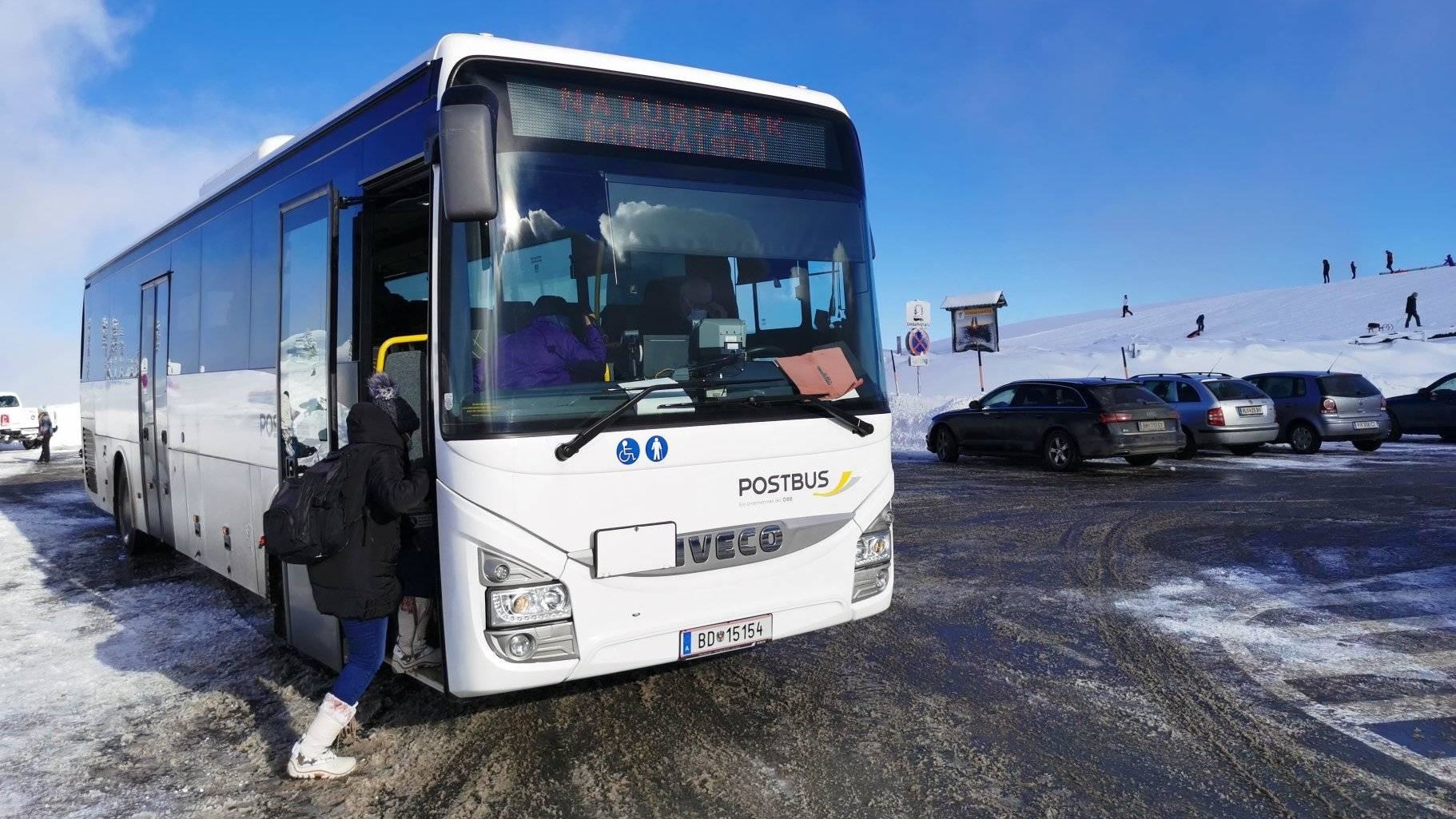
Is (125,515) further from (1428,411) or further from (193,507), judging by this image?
(1428,411)

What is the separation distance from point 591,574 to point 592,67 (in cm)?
223

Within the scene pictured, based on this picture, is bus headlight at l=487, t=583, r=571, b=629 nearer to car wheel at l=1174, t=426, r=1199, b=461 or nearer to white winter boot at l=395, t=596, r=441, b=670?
white winter boot at l=395, t=596, r=441, b=670

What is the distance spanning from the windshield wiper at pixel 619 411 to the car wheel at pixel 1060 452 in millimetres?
13037

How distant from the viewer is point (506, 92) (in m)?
4.38

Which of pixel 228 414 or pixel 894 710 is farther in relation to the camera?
pixel 228 414

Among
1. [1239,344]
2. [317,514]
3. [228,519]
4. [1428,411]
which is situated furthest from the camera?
[1239,344]

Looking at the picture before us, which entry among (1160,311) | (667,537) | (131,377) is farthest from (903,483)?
(1160,311)

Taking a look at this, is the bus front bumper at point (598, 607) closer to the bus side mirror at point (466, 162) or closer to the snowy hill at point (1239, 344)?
the bus side mirror at point (466, 162)

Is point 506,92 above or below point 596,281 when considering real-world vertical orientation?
above

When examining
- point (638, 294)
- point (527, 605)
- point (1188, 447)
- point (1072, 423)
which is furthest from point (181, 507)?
point (1188, 447)

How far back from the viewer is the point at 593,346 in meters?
4.40

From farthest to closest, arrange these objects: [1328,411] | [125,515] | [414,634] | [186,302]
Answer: [1328,411] → [125,515] → [186,302] → [414,634]

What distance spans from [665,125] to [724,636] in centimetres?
233

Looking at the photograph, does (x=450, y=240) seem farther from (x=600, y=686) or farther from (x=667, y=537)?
(x=600, y=686)
